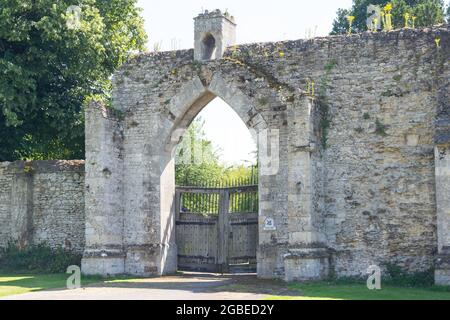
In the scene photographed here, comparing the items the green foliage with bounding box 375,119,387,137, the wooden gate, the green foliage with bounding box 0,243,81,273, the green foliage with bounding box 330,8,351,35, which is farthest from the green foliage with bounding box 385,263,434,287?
the green foliage with bounding box 330,8,351,35

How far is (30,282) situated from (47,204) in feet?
10.8

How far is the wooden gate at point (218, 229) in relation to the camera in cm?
1970

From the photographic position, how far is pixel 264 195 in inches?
715

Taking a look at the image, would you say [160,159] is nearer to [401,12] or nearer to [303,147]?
[303,147]

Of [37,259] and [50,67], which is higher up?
[50,67]

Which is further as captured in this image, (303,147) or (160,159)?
(160,159)

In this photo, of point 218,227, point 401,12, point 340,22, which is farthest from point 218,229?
point 340,22

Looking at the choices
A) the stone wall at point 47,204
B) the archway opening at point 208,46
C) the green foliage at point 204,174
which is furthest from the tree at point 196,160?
the archway opening at point 208,46

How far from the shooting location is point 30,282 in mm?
17969

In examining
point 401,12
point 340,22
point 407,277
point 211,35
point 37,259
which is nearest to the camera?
point 407,277

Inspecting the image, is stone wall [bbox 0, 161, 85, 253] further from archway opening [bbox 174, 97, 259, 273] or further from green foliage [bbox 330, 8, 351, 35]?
green foliage [bbox 330, 8, 351, 35]

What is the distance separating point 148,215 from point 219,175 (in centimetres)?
1256

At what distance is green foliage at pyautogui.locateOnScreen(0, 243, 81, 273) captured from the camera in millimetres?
20297
